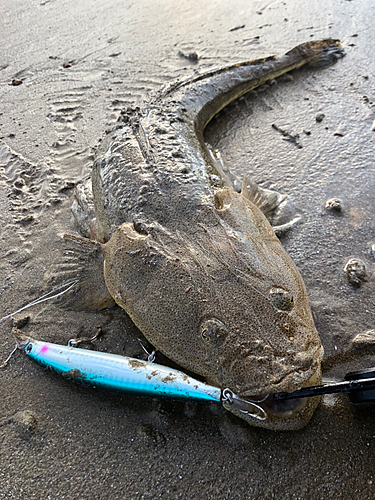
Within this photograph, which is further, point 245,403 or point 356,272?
point 356,272

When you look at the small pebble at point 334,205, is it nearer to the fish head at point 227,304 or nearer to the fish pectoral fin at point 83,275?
the fish head at point 227,304

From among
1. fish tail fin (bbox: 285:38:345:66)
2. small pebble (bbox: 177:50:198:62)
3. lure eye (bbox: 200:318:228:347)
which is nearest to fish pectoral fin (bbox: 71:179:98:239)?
lure eye (bbox: 200:318:228:347)

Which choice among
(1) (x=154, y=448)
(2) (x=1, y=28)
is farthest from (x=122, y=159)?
(2) (x=1, y=28)

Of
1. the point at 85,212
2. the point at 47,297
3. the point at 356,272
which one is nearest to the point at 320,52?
the point at 356,272

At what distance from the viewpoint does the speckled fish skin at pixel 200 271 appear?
6.52 ft

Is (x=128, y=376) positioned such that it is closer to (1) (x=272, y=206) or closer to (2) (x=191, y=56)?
(1) (x=272, y=206)

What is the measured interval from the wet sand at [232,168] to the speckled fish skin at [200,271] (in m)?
0.31

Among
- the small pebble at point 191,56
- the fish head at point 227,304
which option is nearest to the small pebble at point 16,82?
the small pebble at point 191,56

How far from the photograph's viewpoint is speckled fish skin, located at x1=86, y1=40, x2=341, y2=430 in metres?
1.99

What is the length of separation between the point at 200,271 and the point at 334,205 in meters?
1.84

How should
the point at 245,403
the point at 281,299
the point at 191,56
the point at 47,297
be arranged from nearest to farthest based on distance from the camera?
the point at 245,403 → the point at 281,299 → the point at 47,297 → the point at 191,56

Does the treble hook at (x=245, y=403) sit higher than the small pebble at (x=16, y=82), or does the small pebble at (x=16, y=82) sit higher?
the small pebble at (x=16, y=82)

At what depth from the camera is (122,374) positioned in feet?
7.37

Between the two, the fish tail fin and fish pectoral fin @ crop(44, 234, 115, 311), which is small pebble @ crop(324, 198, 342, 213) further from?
the fish tail fin
